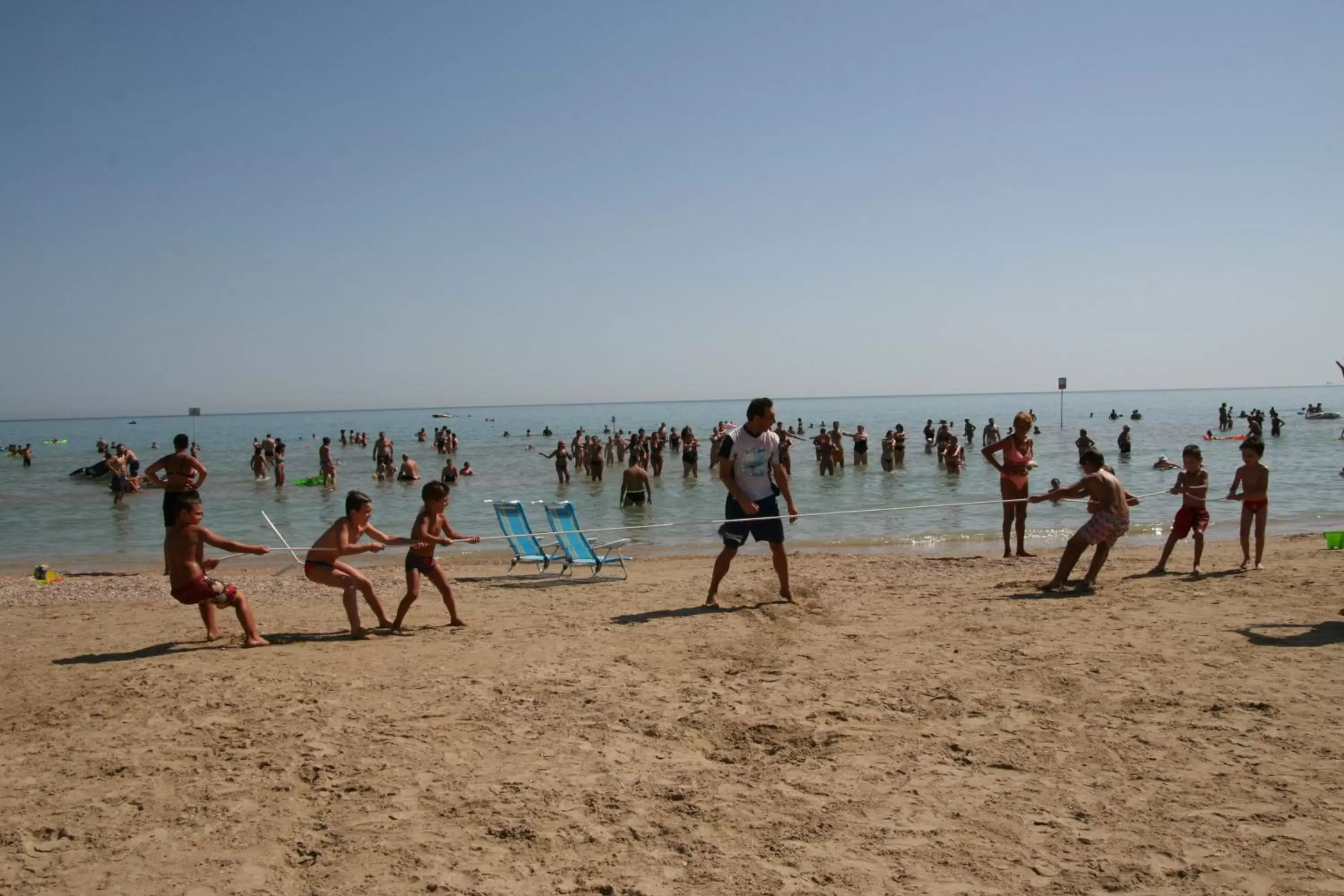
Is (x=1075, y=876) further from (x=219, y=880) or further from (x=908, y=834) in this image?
(x=219, y=880)

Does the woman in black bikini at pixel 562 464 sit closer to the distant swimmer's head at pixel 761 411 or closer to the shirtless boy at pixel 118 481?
the shirtless boy at pixel 118 481

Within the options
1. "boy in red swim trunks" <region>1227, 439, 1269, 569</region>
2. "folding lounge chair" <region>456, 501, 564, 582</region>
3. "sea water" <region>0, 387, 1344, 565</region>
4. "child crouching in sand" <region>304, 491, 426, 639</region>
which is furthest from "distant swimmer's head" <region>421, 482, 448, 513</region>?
"boy in red swim trunks" <region>1227, 439, 1269, 569</region>

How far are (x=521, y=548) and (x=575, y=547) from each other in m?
0.74

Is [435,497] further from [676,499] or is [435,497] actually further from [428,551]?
[676,499]

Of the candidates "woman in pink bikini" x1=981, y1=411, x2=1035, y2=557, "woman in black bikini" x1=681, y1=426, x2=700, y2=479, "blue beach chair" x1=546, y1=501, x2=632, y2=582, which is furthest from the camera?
"woman in black bikini" x1=681, y1=426, x2=700, y2=479

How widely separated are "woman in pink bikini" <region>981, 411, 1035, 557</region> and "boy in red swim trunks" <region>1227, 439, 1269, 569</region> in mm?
1939

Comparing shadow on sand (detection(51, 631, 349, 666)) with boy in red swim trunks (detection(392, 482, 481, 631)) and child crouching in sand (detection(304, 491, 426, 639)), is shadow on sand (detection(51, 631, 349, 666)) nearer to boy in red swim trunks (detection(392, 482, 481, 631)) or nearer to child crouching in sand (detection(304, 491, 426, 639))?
child crouching in sand (detection(304, 491, 426, 639))

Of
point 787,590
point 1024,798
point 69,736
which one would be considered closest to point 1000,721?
point 1024,798

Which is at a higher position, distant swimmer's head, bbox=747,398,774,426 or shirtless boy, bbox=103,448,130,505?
distant swimmer's head, bbox=747,398,774,426

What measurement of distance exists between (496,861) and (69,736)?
2.63 metres

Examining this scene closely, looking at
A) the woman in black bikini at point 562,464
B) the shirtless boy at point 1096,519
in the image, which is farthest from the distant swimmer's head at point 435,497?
the woman in black bikini at point 562,464

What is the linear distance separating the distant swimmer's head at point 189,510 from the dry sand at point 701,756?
883mm

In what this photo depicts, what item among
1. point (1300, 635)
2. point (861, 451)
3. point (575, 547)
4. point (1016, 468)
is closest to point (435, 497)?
point (575, 547)

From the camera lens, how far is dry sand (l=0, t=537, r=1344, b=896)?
3.23m
